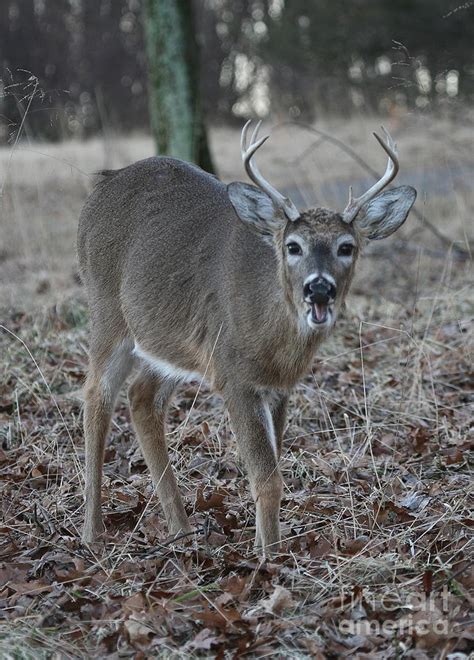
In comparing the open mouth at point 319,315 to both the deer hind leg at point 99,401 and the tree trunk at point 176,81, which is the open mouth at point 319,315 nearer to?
the deer hind leg at point 99,401

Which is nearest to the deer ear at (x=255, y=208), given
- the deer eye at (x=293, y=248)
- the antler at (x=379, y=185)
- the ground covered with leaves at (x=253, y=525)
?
the deer eye at (x=293, y=248)

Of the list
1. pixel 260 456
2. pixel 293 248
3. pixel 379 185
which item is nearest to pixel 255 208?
pixel 293 248

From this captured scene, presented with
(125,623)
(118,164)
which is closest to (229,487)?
(125,623)

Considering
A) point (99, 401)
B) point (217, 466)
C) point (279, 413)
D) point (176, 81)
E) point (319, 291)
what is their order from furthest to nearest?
point (176, 81) → point (217, 466) → point (99, 401) → point (279, 413) → point (319, 291)

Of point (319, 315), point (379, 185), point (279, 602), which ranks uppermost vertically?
point (379, 185)

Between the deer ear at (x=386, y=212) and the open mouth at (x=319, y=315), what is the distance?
2.06 ft

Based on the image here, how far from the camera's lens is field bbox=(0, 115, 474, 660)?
3.92 metres

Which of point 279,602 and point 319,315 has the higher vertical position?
point 319,315

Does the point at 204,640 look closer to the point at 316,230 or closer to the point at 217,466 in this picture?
the point at 316,230

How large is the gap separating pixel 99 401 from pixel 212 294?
852mm

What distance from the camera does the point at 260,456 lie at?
186 inches

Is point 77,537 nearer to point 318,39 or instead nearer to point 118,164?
point 118,164

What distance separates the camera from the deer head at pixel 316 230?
4480 mm

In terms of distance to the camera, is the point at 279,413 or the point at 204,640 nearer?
the point at 204,640
